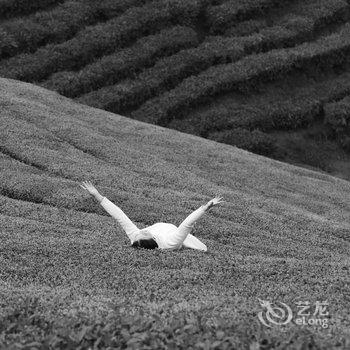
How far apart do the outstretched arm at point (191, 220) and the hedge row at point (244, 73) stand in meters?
25.1

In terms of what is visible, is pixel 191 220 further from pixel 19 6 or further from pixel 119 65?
pixel 19 6

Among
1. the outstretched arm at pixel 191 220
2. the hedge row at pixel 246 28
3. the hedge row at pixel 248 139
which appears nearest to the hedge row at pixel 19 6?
the hedge row at pixel 246 28

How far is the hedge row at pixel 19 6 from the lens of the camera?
45031 mm

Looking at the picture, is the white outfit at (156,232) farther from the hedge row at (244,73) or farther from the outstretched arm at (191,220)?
the hedge row at (244,73)

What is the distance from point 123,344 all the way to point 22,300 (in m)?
2.54

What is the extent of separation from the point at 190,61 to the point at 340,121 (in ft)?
27.9

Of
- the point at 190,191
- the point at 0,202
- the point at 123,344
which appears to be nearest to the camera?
the point at 123,344

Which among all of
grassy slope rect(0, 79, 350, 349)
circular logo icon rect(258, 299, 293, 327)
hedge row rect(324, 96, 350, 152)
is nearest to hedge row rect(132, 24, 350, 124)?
hedge row rect(324, 96, 350, 152)

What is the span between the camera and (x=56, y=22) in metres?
44.8

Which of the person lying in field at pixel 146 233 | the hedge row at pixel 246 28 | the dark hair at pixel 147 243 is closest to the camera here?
the person lying in field at pixel 146 233

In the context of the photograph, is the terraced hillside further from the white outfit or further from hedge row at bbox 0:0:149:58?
the white outfit

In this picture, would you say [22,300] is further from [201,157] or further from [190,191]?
[201,157]

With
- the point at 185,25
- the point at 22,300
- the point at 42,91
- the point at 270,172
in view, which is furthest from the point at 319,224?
the point at 185,25

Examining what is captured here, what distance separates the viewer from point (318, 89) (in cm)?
4478
